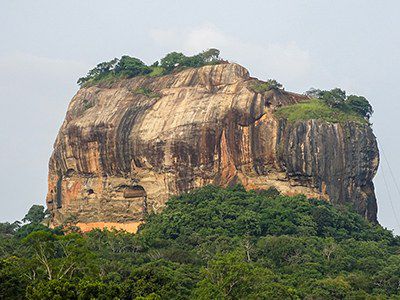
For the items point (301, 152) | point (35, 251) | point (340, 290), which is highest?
point (301, 152)

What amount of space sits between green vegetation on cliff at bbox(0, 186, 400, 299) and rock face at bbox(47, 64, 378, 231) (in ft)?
5.24

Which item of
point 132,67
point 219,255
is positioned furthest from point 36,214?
point 219,255

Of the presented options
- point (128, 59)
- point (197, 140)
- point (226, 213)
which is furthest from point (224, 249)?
point (128, 59)

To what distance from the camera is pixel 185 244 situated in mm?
57500

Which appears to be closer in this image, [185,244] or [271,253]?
[271,253]

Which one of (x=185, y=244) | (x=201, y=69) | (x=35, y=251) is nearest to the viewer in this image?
(x=35, y=251)

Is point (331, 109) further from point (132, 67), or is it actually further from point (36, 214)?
point (36, 214)

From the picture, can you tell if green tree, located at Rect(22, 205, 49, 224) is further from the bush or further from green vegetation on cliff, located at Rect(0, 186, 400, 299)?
the bush

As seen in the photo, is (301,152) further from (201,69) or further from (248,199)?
(201,69)

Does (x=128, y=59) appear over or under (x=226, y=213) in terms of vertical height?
over

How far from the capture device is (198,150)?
6328cm

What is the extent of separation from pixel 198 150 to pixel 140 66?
10779mm

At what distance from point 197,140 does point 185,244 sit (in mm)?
8236

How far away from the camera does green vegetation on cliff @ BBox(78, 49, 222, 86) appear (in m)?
69.3
